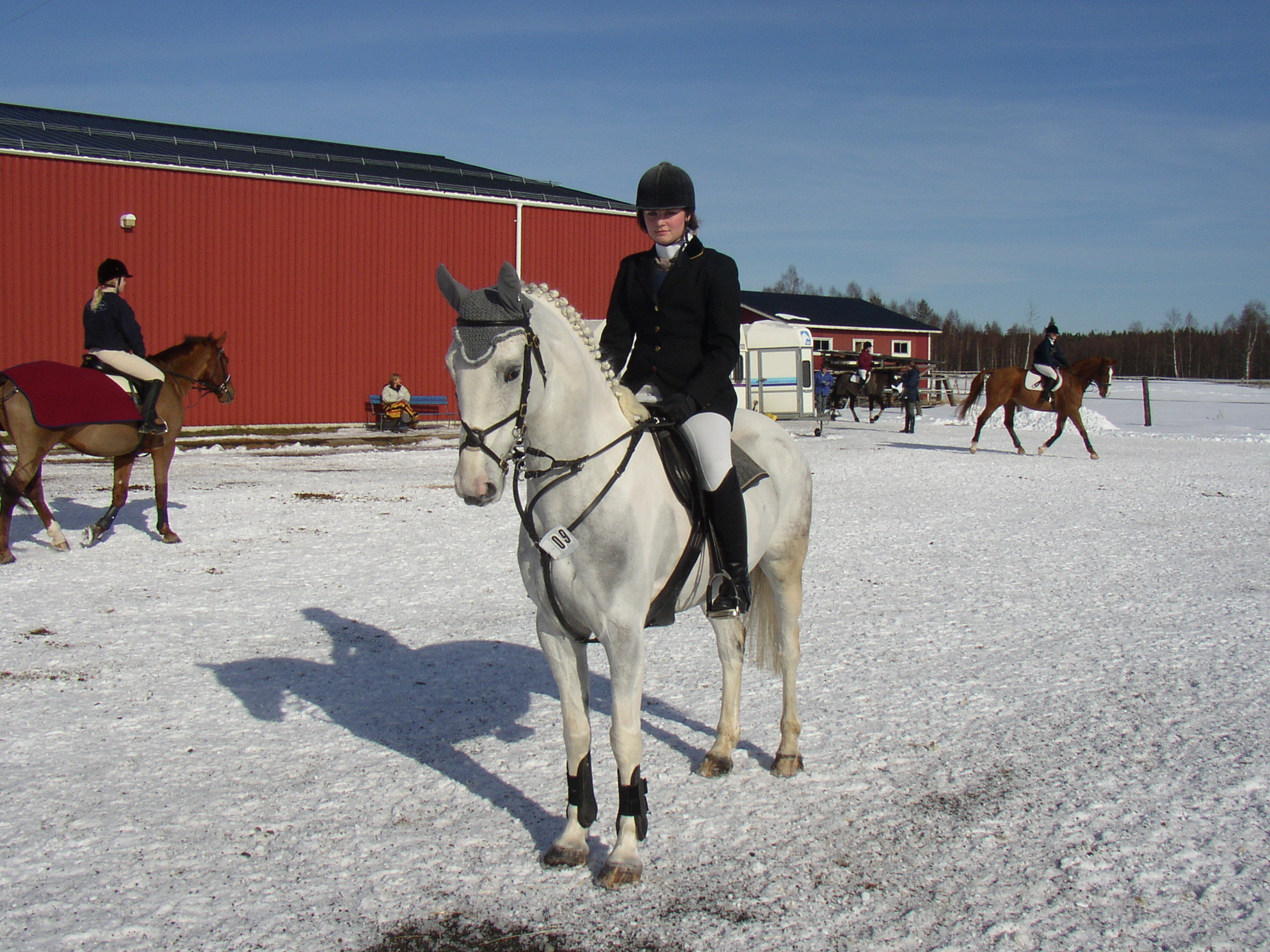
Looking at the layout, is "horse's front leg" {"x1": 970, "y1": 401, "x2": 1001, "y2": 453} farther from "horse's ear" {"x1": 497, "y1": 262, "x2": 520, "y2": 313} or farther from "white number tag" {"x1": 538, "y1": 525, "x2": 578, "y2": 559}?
"horse's ear" {"x1": 497, "y1": 262, "x2": 520, "y2": 313}

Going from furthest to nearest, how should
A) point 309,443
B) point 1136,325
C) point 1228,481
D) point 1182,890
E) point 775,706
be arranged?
point 1136,325 → point 309,443 → point 1228,481 → point 775,706 → point 1182,890

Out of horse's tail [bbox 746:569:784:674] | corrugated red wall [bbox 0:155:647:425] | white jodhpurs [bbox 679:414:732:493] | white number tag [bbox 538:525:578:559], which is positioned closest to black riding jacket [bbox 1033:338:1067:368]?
corrugated red wall [bbox 0:155:647:425]

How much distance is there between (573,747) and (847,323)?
51.5 metres

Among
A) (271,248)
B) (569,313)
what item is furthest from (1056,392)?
(271,248)

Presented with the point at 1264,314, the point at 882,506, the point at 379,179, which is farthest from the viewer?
the point at 1264,314

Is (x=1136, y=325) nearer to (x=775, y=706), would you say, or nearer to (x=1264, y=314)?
(x=1264, y=314)

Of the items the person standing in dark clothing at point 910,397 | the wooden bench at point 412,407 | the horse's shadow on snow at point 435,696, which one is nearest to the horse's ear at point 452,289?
the horse's shadow on snow at point 435,696

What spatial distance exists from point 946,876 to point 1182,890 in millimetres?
745

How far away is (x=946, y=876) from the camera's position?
3.17 metres

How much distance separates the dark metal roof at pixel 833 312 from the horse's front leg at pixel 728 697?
147 feet

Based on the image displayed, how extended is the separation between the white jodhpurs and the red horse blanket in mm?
6883

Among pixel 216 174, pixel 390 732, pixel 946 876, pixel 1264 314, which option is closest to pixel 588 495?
pixel 946 876

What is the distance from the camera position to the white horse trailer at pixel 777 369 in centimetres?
2827

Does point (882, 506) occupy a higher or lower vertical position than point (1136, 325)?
lower
